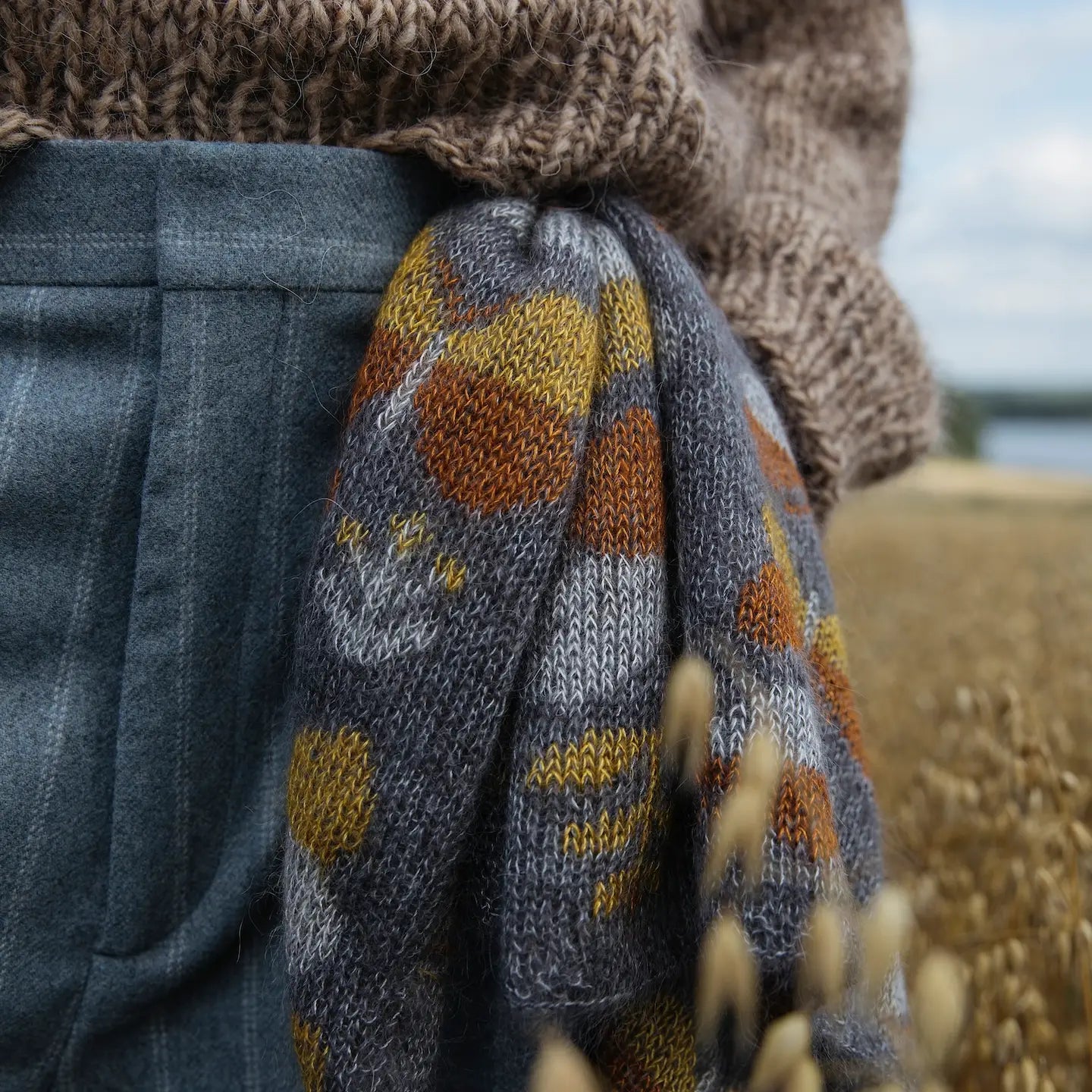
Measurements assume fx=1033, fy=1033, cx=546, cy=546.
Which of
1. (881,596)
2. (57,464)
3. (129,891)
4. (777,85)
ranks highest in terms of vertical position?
(777,85)

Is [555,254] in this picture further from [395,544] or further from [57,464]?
[57,464]

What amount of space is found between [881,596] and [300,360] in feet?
10.8

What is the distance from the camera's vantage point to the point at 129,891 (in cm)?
64

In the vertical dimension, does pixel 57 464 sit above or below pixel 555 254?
below

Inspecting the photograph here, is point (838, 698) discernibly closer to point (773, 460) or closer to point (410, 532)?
point (773, 460)

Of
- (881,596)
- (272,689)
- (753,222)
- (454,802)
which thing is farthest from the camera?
(881,596)

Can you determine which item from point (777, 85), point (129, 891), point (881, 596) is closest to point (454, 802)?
point (129, 891)

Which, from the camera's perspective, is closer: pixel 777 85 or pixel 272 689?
pixel 272 689

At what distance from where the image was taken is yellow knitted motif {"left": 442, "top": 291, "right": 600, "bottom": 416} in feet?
1.91

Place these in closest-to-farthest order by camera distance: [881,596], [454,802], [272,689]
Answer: [454,802] < [272,689] < [881,596]

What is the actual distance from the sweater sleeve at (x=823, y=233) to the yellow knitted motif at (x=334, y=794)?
1.44 ft

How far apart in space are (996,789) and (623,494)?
27.8 inches

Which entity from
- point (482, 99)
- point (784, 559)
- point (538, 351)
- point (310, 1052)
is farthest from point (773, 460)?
point (310, 1052)

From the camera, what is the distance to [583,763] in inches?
21.7
